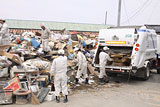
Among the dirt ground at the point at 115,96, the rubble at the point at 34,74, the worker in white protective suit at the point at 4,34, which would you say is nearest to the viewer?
the dirt ground at the point at 115,96

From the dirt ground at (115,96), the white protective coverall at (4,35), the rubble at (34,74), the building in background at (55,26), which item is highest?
the building in background at (55,26)

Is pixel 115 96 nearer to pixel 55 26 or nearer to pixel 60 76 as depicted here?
pixel 60 76

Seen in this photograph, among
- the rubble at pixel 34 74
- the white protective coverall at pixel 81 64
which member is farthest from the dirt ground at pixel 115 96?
the white protective coverall at pixel 81 64

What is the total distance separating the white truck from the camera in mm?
7359

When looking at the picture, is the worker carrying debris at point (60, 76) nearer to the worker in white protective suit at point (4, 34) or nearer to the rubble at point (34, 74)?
the rubble at point (34, 74)

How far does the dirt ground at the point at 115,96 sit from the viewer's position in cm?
530

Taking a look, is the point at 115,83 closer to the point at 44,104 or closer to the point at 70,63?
the point at 70,63

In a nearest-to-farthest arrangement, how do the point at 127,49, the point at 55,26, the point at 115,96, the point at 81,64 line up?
the point at 115,96
the point at 81,64
the point at 127,49
the point at 55,26

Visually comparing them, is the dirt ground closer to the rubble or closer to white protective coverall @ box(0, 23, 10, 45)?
the rubble

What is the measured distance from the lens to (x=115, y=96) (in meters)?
6.11

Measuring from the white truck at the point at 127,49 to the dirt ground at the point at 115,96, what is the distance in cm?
Result: 71

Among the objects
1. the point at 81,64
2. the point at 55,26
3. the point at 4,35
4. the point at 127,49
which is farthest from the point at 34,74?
the point at 55,26

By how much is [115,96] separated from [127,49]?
2.85 metres

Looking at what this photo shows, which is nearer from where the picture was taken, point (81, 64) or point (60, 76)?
point (60, 76)
